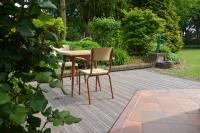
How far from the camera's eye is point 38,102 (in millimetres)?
1283

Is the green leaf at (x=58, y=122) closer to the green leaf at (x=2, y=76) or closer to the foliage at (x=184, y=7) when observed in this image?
the green leaf at (x=2, y=76)

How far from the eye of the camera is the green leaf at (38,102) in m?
1.26

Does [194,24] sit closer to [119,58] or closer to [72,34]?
[72,34]

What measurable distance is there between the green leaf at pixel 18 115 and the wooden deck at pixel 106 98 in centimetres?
284

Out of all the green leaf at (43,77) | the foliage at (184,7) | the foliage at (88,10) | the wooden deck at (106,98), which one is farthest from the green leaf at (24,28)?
the foliage at (184,7)

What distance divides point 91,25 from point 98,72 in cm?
567

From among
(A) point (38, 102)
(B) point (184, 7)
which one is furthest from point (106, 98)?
(B) point (184, 7)

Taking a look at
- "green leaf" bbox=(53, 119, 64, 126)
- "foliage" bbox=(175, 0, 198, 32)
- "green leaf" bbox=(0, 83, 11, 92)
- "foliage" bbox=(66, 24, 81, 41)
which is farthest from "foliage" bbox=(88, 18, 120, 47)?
"foliage" bbox=(175, 0, 198, 32)

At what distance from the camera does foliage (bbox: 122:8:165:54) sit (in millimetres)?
10969

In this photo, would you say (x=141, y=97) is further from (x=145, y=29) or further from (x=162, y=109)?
(x=145, y=29)

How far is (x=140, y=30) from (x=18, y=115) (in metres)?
9.93

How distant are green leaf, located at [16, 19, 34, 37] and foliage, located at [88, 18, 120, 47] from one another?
9336mm

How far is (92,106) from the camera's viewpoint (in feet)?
16.9

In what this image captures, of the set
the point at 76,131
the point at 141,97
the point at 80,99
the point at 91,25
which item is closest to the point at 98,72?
the point at 80,99
